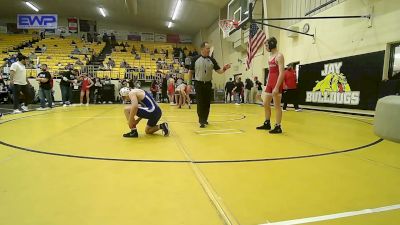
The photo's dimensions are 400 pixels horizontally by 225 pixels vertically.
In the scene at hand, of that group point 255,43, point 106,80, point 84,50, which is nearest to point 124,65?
point 106,80

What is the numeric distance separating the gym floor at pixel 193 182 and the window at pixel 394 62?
5.11m

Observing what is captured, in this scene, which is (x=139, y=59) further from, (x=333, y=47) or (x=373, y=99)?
(x=373, y=99)

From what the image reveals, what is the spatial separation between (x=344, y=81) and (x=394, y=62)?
5.98ft

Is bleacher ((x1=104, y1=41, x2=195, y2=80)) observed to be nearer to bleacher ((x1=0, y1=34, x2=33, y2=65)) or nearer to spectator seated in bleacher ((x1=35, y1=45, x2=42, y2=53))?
spectator seated in bleacher ((x1=35, y1=45, x2=42, y2=53))

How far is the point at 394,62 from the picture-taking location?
7.71 m

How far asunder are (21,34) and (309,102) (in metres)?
28.1

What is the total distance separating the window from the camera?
7535 mm

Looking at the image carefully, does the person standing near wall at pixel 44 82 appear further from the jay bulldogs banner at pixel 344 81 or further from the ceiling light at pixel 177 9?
the ceiling light at pixel 177 9

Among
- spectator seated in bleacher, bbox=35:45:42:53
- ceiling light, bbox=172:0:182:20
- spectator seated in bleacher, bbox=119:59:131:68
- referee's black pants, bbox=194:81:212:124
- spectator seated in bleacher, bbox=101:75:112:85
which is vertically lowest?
referee's black pants, bbox=194:81:212:124

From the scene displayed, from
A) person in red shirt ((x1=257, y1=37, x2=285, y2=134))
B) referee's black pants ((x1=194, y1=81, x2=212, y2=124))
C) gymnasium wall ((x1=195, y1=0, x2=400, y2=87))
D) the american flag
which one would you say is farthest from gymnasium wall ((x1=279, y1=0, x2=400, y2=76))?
referee's black pants ((x1=194, y1=81, x2=212, y2=124))

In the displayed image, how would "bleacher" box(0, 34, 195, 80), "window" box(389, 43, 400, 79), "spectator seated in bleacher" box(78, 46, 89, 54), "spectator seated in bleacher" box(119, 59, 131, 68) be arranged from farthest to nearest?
"spectator seated in bleacher" box(78, 46, 89, 54) < "spectator seated in bleacher" box(119, 59, 131, 68) < "bleacher" box(0, 34, 195, 80) < "window" box(389, 43, 400, 79)

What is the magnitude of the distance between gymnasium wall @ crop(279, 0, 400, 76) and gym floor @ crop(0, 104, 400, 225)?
573 centimetres

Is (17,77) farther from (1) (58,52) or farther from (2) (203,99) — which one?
(1) (58,52)

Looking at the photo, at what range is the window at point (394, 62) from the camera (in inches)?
297
